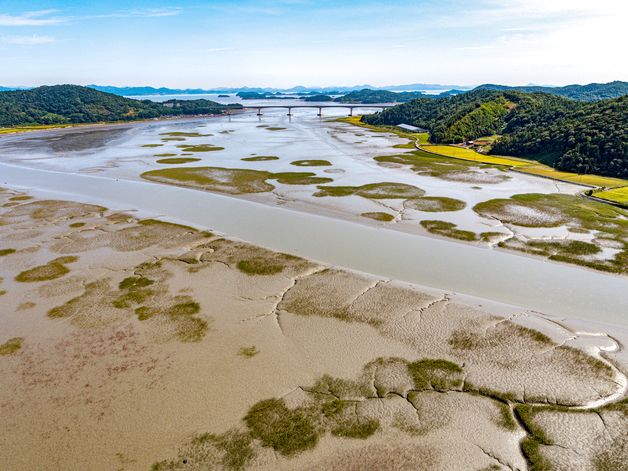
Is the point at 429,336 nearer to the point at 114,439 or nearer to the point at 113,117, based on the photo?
the point at 114,439

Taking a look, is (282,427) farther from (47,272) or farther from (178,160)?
(178,160)

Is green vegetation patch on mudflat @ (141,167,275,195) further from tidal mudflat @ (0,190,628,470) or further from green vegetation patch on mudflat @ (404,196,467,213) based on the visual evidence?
tidal mudflat @ (0,190,628,470)

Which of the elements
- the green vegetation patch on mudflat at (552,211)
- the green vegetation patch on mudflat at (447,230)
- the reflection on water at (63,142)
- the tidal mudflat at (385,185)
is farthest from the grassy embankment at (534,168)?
the reflection on water at (63,142)

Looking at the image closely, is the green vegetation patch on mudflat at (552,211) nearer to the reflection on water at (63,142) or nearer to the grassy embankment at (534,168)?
the grassy embankment at (534,168)

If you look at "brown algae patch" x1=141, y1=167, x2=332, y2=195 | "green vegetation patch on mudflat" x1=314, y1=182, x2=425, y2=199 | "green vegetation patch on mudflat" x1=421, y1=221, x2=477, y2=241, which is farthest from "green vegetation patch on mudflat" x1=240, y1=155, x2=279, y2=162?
"green vegetation patch on mudflat" x1=421, y1=221, x2=477, y2=241

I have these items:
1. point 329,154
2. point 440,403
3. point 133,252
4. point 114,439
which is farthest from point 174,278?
point 329,154

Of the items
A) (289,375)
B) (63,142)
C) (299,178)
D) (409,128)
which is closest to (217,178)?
(299,178)
